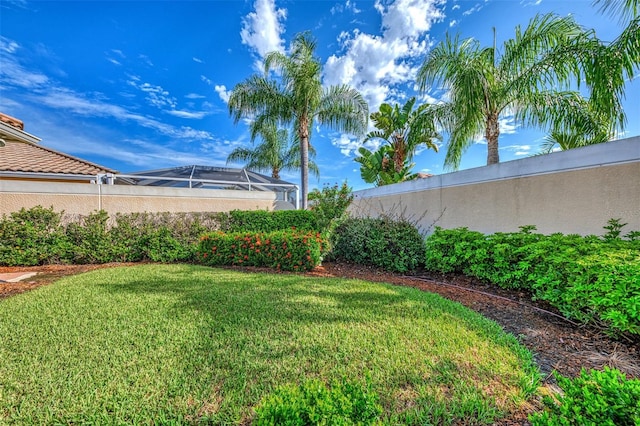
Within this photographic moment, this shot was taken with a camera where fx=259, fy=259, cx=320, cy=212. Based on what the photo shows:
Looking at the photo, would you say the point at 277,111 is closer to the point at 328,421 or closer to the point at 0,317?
the point at 0,317

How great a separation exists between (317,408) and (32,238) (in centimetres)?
993

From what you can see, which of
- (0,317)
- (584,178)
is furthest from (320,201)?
(0,317)

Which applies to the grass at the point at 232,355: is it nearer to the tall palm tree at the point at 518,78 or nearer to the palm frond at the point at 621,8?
the tall palm tree at the point at 518,78

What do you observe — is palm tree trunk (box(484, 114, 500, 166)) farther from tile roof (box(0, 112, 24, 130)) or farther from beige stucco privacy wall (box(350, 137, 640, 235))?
tile roof (box(0, 112, 24, 130))

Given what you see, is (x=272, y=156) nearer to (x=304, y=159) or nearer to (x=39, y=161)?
(x=304, y=159)

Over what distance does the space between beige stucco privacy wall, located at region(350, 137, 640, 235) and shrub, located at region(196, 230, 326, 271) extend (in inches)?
151

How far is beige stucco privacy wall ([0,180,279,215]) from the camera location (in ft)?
26.9

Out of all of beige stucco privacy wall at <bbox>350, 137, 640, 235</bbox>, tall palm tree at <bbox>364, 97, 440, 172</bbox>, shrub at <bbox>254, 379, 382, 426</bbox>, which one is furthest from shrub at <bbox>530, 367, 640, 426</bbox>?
tall palm tree at <bbox>364, 97, 440, 172</bbox>

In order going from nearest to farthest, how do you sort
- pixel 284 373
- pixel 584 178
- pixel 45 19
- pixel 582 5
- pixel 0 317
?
pixel 284 373 → pixel 0 317 → pixel 584 178 → pixel 582 5 → pixel 45 19

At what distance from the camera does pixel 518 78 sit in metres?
7.26

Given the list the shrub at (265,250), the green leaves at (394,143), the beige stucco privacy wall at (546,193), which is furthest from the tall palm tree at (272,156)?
the beige stucco privacy wall at (546,193)

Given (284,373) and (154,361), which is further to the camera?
(154,361)

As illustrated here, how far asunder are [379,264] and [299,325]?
434 centimetres

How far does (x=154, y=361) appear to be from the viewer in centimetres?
257
